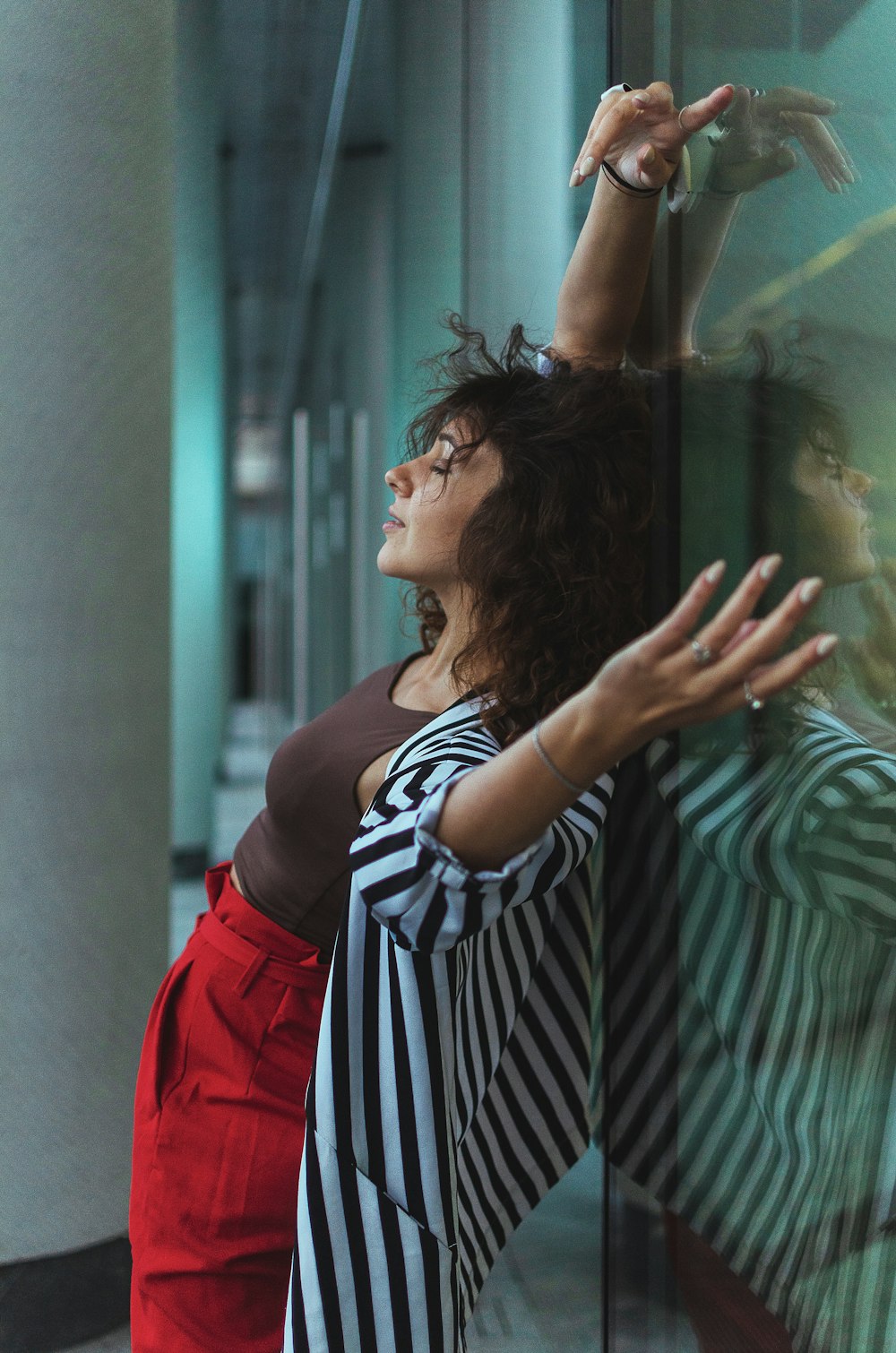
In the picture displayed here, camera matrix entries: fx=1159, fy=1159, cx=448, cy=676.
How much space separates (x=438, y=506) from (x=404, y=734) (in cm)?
21

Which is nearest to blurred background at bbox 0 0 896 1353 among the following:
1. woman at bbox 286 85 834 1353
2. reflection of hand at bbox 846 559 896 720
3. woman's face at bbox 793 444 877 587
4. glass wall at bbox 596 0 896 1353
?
glass wall at bbox 596 0 896 1353

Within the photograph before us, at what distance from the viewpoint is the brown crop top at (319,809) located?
1.07 metres

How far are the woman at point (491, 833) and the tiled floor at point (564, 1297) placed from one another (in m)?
0.19

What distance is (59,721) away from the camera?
1792 millimetres

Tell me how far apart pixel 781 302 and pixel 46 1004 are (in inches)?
Answer: 57.2

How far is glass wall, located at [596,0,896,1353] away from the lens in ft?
2.81

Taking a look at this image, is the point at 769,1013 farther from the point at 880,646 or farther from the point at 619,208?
the point at 619,208

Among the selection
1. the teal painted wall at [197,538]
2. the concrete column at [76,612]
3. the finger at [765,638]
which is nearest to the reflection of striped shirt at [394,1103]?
the finger at [765,638]

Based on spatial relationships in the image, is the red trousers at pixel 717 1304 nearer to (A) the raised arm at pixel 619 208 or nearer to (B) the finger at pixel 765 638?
(B) the finger at pixel 765 638

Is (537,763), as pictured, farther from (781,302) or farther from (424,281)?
(424,281)

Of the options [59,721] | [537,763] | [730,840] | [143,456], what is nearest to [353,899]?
[537,763]

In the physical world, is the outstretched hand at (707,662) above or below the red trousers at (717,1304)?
above

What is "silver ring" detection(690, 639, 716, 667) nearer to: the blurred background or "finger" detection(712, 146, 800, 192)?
"finger" detection(712, 146, 800, 192)

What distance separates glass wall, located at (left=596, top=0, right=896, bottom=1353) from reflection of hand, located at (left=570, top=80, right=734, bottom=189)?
0.04 m
